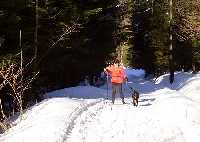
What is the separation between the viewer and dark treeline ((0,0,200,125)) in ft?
70.9

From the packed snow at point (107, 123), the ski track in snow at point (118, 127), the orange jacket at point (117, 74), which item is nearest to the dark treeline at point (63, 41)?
the packed snow at point (107, 123)

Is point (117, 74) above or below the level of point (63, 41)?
below

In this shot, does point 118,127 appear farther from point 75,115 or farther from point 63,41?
point 63,41

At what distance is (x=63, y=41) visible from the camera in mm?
29406

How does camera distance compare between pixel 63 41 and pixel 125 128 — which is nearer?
pixel 125 128

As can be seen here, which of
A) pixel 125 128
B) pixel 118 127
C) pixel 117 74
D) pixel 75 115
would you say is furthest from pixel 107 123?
pixel 117 74

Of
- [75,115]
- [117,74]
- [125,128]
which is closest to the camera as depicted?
[125,128]

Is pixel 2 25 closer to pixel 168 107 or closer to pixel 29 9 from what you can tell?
pixel 29 9

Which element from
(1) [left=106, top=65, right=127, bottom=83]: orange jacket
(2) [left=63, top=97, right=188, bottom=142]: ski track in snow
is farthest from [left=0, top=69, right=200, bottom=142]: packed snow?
(1) [left=106, top=65, right=127, bottom=83]: orange jacket

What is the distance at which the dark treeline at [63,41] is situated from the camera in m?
21.6

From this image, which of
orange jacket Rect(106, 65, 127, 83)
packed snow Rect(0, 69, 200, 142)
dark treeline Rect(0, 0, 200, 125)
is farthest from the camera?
orange jacket Rect(106, 65, 127, 83)

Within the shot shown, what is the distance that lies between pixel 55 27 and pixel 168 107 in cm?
1167

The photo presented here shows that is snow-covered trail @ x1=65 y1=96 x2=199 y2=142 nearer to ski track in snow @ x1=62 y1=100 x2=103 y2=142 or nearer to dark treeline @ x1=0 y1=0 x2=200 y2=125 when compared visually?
ski track in snow @ x1=62 y1=100 x2=103 y2=142

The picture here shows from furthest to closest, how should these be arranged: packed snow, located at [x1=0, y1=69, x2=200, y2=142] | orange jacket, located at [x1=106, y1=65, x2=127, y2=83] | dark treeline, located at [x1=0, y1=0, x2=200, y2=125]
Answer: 1. orange jacket, located at [x1=106, y1=65, x2=127, y2=83]
2. dark treeline, located at [x1=0, y1=0, x2=200, y2=125]
3. packed snow, located at [x1=0, y1=69, x2=200, y2=142]
